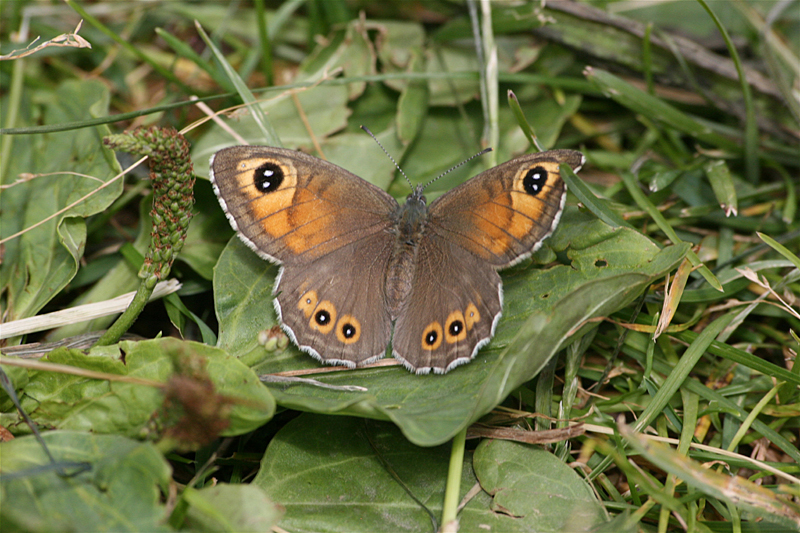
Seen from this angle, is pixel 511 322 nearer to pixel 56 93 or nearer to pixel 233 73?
pixel 233 73

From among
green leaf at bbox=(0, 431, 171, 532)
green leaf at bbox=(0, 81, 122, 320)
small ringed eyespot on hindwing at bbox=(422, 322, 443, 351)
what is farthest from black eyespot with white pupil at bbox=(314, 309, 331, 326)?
green leaf at bbox=(0, 81, 122, 320)

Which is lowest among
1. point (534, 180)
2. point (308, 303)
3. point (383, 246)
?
point (308, 303)

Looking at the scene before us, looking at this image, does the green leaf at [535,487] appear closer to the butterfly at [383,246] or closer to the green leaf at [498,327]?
the green leaf at [498,327]

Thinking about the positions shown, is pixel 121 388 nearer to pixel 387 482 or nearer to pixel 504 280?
pixel 387 482

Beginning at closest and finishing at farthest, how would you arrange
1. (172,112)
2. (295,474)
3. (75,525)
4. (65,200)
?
(75,525), (295,474), (65,200), (172,112)

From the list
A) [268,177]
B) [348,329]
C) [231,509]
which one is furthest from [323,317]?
[231,509]

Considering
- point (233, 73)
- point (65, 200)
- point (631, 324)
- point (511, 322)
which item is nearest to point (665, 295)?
point (631, 324)

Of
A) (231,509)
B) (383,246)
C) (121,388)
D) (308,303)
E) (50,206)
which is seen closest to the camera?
(231,509)

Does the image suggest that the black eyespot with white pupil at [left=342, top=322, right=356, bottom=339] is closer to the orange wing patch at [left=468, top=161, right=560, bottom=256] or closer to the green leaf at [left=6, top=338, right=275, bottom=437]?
the green leaf at [left=6, top=338, right=275, bottom=437]
